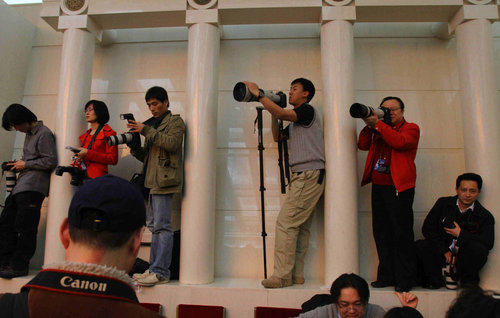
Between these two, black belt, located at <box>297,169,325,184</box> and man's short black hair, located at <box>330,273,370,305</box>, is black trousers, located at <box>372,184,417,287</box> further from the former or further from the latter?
man's short black hair, located at <box>330,273,370,305</box>

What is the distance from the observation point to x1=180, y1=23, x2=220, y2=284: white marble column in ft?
12.2

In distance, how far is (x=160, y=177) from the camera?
365 centimetres

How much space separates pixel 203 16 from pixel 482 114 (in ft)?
9.51

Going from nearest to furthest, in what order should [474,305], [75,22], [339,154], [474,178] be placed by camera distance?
1. [474,305]
2. [474,178]
3. [339,154]
4. [75,22]

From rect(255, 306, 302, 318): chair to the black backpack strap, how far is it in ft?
8.46

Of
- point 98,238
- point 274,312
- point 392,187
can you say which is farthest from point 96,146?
point 98,238

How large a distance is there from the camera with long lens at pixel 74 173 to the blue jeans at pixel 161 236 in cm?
72

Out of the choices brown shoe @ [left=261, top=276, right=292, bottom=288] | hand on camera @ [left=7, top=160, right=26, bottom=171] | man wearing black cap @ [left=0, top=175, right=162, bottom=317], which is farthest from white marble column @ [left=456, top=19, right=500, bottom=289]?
hand on camera @ [left=7, top=160, right=26, bottom=171]

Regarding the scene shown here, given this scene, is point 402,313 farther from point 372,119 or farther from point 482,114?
point 482,114

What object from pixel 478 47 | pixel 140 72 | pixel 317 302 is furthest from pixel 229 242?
pixel 478 47

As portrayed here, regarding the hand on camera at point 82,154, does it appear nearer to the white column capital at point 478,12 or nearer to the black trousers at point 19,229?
the black trousers at point 19,229

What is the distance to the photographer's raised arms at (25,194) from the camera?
3810 millimetres

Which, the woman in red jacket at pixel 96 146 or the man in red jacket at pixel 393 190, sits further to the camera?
the woman in red jacket at pixel 96 146

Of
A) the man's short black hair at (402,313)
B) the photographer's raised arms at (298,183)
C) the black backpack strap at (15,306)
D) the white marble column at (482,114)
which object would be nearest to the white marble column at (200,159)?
the photographer's raised arms at (298,183)
